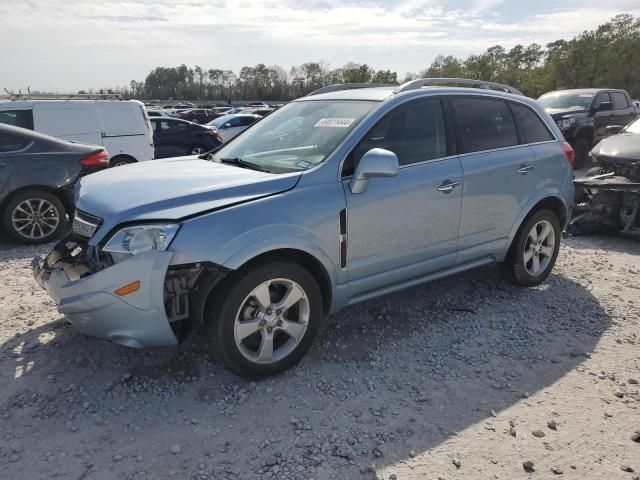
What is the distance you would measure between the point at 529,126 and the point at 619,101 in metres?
10.6

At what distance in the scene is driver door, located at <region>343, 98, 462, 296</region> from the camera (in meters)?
3.44

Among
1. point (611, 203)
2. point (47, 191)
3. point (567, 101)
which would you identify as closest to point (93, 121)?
point (47, 191)

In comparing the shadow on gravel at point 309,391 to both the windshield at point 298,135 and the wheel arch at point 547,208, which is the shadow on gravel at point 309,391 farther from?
the windshield at point 298,135

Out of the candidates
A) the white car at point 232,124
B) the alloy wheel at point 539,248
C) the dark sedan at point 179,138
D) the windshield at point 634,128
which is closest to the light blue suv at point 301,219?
the alloy wheel at point 539,248

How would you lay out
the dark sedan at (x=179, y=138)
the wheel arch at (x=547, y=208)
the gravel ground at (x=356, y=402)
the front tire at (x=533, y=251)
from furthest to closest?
the dark sedan at (x=179, y=138), the front tire at (x=533, y=251), the wheel arch at (x=547, y=208), the gravel ground at (x=356, y=402)

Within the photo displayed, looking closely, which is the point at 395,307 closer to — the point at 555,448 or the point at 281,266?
the point at 281,266

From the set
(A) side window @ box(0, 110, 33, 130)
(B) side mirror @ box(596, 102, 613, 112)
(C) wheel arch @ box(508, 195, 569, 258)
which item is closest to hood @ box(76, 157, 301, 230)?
(C) wheel arch @ box(508, 195, 569, 258)

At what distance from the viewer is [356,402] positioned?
9.96ft

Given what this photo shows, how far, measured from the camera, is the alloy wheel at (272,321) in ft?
10.1

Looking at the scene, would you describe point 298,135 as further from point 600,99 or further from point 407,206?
point 600,99

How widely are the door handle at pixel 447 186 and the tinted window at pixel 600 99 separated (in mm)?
A: 10438

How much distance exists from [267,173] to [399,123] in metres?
1.06

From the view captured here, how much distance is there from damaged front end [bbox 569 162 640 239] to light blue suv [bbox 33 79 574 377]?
2356 mm

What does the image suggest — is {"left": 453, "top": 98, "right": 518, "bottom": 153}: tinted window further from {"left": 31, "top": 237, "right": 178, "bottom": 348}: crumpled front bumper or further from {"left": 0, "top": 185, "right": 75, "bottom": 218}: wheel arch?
{"left": 0, "top": 185, "right": 75, "bottom": 218}: wheel arch
